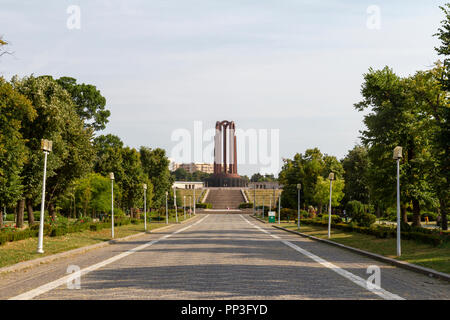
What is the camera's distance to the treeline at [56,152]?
2445 centimetres

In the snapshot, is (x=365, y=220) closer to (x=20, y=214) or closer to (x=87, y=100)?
(x=20, y=214)

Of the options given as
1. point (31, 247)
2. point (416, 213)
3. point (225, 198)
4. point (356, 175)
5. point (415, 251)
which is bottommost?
point (225, 198)

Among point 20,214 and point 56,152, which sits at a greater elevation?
Answer: point 56,152

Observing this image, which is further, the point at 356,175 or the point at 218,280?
the point at 356,175

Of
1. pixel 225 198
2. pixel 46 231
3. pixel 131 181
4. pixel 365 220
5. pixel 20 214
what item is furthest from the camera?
pixel 225 198

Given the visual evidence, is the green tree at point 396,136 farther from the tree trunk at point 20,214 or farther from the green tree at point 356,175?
the green tree at point 356,175

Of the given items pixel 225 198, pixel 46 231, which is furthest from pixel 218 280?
pixel 225 198

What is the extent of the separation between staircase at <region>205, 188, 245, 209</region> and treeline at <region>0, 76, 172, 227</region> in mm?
58274

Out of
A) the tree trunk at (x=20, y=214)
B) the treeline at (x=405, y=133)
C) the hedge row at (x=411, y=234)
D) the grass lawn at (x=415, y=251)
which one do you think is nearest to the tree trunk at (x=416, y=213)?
the treeline at (x=405, y=133)

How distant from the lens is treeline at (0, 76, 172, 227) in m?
24.5

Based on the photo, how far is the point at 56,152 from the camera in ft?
100

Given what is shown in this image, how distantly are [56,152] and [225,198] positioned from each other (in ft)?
342

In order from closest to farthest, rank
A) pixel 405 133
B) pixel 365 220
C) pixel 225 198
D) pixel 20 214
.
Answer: pixel 405 133 → pixel 20 214 → pixel 365 220 → pixel 225 198

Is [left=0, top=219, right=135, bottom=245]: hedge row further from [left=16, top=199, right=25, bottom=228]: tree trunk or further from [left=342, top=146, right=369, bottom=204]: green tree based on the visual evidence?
[left=342, top=146, right=369, bottom=204]: green tree
